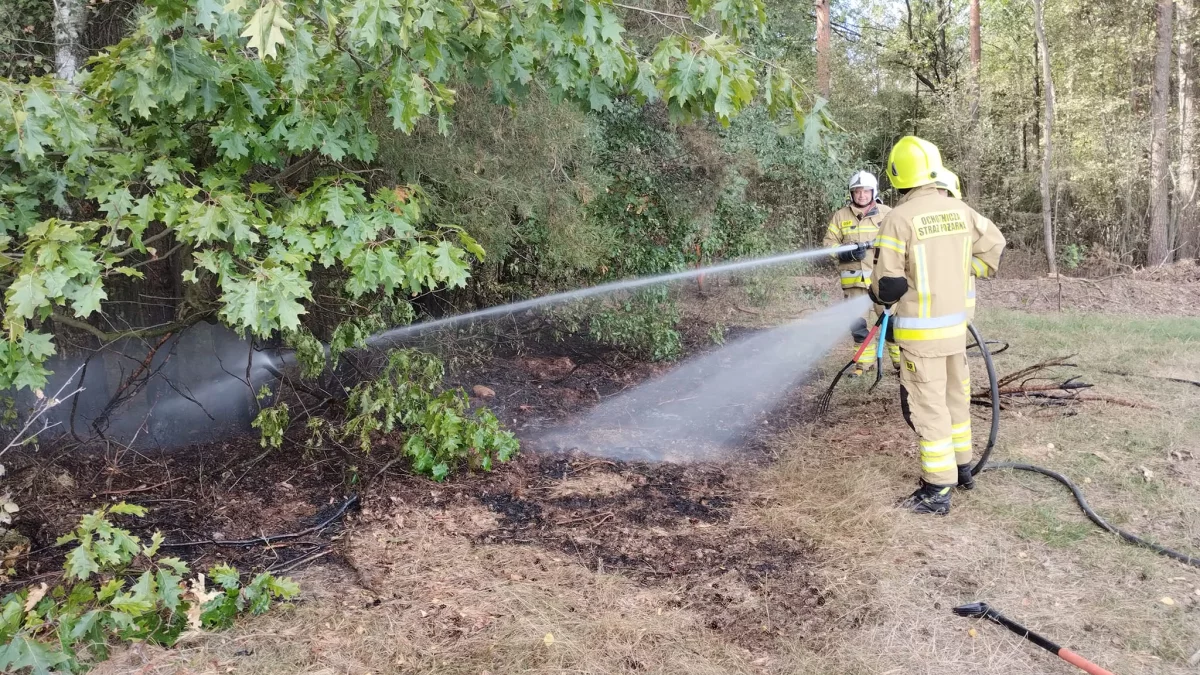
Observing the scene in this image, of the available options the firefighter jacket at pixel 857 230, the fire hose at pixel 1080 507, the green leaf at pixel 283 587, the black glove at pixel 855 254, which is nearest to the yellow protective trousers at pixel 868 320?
the firefighter jacket at pixel 857 230

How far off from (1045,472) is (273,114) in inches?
181

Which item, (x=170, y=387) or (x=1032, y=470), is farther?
(x=170, y=387)

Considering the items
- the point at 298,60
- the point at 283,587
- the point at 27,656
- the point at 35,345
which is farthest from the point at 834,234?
the point at 27,656

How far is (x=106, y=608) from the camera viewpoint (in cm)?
299

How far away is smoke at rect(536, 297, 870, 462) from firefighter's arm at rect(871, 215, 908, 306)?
1854 mm

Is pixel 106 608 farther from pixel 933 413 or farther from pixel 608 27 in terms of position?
pixel 933 413

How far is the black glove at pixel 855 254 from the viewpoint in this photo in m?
7.16

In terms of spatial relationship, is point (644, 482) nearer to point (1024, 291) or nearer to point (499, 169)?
point (499, 169)

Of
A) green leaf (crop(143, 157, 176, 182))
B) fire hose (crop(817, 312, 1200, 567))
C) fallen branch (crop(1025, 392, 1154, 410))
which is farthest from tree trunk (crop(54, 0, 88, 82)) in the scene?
fallen branch (crop(1025, 392, 1154, 410))

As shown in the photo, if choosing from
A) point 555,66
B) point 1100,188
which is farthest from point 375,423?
point 1100,188

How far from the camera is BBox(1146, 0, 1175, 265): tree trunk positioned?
1377 centimetres

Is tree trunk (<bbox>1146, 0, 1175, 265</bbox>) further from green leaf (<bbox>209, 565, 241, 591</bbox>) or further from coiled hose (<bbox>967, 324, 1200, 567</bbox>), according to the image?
green leaf (<bbox>209, 565, 241, 591</bbox>)

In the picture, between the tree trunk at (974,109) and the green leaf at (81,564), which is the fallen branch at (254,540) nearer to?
the green leaf at (81,564)

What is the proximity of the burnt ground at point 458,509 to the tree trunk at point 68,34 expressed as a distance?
2.30 meters
